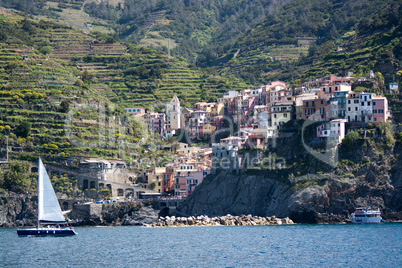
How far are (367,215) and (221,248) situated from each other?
96.1 ft

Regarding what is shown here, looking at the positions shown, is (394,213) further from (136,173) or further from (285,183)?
(136,173)

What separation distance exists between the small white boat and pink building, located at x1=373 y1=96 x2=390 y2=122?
14.2 meters

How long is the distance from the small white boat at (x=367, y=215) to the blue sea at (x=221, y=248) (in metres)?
2.48

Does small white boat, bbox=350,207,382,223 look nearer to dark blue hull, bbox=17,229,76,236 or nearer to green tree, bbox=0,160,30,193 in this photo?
dark blue hull, bbox=17,229,76,236

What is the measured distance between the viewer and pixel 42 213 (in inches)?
3152

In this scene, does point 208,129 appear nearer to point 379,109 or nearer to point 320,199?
point 379,109

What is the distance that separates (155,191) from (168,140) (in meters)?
21.8

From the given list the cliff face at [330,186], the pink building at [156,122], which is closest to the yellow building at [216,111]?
the pink building at [156,122]

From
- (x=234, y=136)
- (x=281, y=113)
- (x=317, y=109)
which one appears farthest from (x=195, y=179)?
(x=317, y=109)

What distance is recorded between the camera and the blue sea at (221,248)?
5806cm

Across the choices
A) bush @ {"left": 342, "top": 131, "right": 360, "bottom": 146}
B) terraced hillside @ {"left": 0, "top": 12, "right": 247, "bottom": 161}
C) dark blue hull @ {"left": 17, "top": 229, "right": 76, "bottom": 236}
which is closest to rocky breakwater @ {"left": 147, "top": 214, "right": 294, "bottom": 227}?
bush @ {"left": 342, "top": 131, "right": 360, "bottom": 146}

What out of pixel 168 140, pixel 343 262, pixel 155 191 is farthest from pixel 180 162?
pixel 343 262

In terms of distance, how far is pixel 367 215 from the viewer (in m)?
89.1

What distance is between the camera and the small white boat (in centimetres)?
8881
